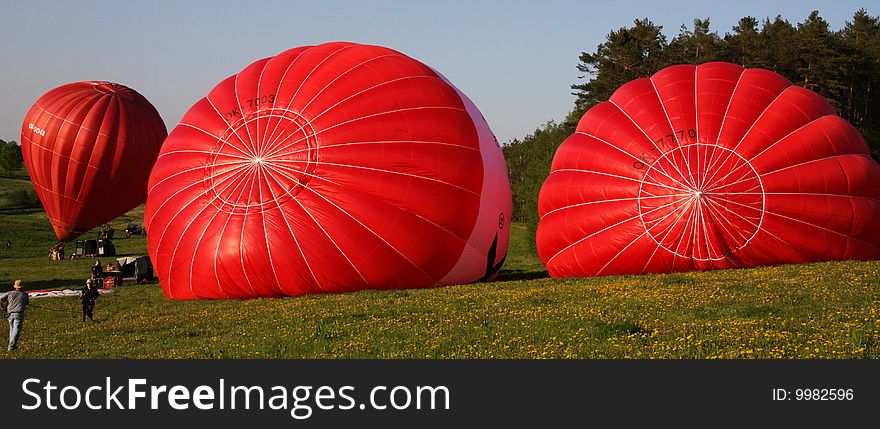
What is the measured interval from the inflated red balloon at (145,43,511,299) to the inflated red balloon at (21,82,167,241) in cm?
1917

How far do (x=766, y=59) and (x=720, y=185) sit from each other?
34313mm

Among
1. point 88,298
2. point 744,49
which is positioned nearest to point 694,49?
point 744,49

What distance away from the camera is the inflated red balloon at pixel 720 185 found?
65.3ft

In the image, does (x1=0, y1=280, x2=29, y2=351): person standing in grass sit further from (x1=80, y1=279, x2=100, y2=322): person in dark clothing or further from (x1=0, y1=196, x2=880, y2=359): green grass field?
(x1=80, y1=279, x2=100, y2=322): person in dark clothing

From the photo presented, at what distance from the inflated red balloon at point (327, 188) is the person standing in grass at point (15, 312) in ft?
16.8

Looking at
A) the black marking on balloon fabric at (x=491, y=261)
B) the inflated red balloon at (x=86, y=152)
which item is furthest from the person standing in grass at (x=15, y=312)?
the inflated red balloon at (x=86, y=152)

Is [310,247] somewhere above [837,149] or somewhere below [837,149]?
below

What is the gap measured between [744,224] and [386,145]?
8078mm

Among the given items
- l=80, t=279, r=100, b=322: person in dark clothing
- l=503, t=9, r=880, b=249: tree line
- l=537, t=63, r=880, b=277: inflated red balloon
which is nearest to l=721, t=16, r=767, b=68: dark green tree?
l=503, t=9, r=880, b=249: tree line

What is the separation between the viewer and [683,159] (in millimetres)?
20203

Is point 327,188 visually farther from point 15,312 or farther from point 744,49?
point 744,49
